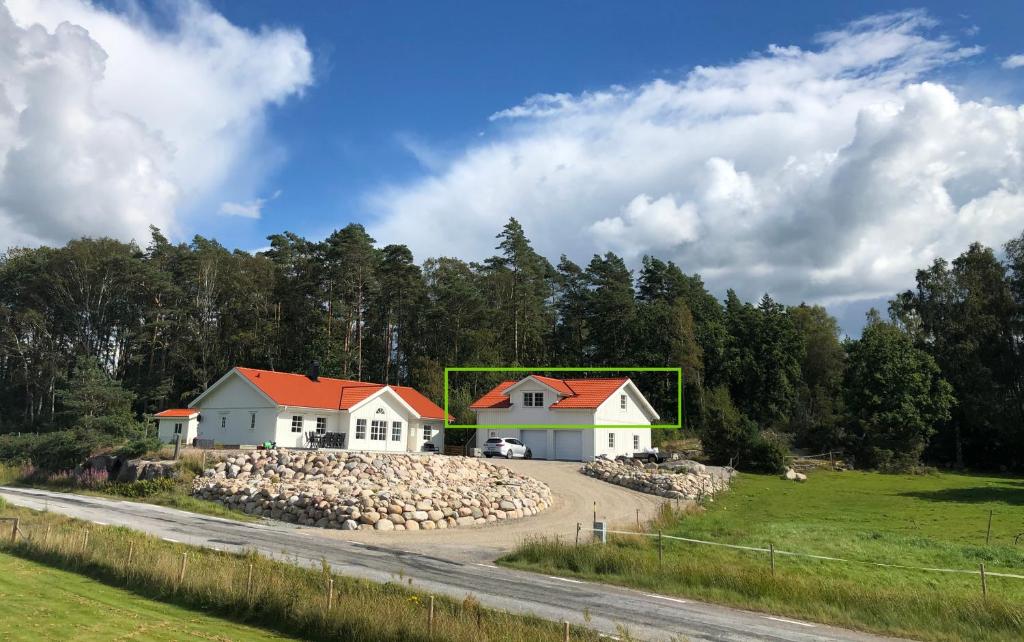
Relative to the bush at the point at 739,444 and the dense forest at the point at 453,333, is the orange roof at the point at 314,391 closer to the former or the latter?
the dense forest at the point at 453,333

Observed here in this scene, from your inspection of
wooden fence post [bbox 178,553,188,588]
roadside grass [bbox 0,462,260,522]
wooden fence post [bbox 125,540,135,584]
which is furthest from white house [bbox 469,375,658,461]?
wooden fence post [bbox 178,553,188,588]

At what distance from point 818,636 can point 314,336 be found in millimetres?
58195

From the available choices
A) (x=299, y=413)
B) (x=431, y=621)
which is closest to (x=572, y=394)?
(x=299, y=413)

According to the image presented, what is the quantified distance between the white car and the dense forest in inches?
394

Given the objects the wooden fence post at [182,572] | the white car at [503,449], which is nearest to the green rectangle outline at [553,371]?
the white car at [503,449]

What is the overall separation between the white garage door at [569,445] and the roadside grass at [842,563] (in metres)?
13.9

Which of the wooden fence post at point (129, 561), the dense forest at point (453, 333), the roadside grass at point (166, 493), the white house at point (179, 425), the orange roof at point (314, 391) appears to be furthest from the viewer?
the dense forest at point (453, 333)

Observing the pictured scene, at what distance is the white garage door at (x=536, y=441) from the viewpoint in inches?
1818

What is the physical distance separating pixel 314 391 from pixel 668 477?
23910 mm

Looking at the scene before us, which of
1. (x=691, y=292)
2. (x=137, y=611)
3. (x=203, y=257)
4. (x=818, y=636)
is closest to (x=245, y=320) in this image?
(x=203, y=257)

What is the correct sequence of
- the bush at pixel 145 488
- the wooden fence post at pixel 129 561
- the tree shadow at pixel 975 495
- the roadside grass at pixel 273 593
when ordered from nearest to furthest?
the roadside grass at pixel 273 593 < the wooden fence post at pixel 129 561 < the bush at pixel 145 488 < the tree shadow at pixel 975 495

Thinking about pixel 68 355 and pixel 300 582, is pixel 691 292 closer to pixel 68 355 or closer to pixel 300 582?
pixel 68 355

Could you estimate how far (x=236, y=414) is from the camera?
42938 mm

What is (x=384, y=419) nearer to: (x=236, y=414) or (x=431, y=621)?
(x=236, y=414)
